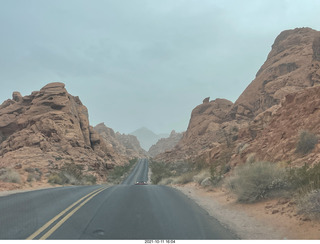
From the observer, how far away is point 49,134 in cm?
5531

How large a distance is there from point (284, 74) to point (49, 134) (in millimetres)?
56127

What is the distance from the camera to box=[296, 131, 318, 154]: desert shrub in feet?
43.5

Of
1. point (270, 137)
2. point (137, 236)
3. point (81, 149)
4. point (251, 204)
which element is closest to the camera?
point (137, 236)

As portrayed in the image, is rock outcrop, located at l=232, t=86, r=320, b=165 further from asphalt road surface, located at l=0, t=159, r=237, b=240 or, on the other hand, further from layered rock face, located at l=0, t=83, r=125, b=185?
layered rock face, located at l=0, t=83, r=125, b=185

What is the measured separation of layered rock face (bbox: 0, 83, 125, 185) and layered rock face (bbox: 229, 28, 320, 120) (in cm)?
3920

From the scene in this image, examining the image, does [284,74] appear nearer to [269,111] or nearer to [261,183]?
[269,111]

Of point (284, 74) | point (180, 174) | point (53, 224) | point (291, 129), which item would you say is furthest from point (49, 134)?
point (284, 74)

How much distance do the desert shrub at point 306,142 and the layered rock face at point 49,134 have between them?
107 feet

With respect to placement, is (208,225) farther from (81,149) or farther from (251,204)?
(81,149)

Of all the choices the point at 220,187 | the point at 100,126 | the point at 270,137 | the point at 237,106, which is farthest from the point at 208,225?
the point at 100,126

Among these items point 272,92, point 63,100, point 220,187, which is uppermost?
point 63,100

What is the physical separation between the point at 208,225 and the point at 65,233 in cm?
358

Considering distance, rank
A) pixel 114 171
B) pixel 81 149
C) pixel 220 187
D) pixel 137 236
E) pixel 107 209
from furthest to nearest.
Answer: pixel 114 171 → pixel 81 149 → pixel 220 187 → pixel 107 209 → pixel 137 236

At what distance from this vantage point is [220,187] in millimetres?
16422
